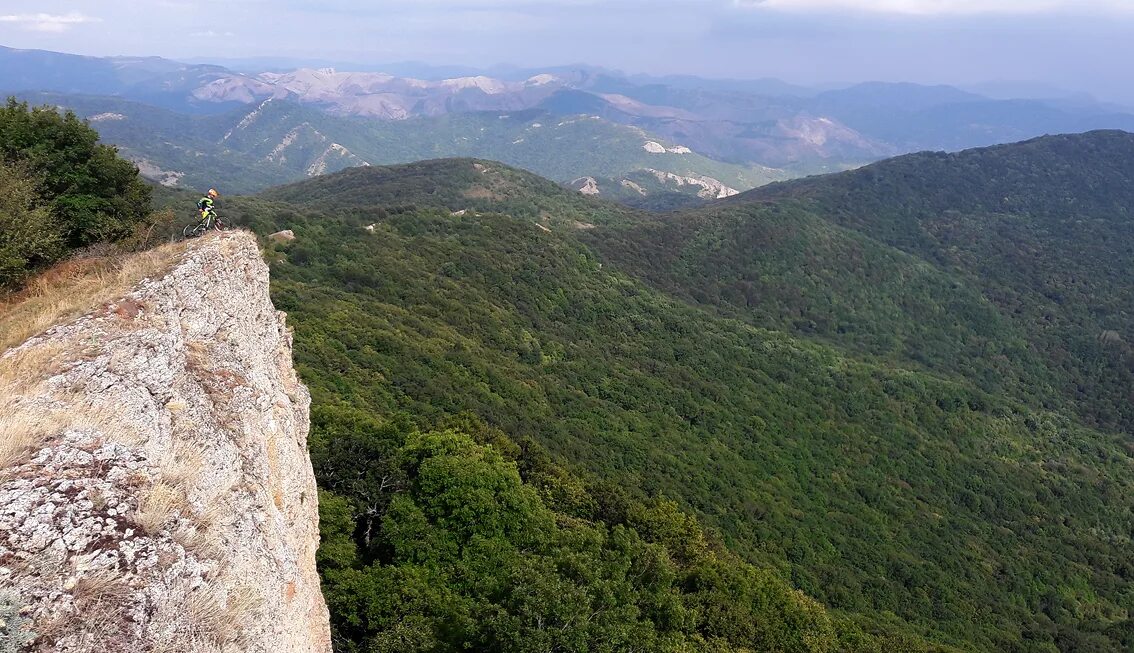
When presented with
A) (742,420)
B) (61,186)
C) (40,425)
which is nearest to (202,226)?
(61,186)

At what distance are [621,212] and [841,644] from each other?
145m

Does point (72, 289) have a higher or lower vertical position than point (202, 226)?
lower

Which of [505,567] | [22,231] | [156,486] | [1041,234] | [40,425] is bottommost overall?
[505,567]

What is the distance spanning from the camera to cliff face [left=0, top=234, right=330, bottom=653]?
7766mm

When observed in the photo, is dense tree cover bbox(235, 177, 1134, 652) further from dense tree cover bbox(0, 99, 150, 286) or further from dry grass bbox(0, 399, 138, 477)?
dry grass bbox(0, 399, 138, 477)

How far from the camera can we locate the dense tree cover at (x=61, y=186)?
17625mm

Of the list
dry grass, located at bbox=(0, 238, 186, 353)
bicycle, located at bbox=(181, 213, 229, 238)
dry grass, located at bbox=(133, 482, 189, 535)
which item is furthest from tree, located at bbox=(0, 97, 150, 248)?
dry grass, located at bbox=(133, 482, 189, 535)

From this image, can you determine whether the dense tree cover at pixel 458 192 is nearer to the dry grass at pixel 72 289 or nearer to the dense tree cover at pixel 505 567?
the dense tree cover at pixel 505 567

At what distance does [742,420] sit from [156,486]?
72758mm

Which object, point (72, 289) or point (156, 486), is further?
point (72, 289)

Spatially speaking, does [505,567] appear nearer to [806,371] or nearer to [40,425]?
[40,425]

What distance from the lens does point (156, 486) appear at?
9.46 m

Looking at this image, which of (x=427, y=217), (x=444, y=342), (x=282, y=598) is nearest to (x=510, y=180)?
(x=427, y=217)

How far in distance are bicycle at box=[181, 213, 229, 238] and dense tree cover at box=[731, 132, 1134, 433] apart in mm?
140594
